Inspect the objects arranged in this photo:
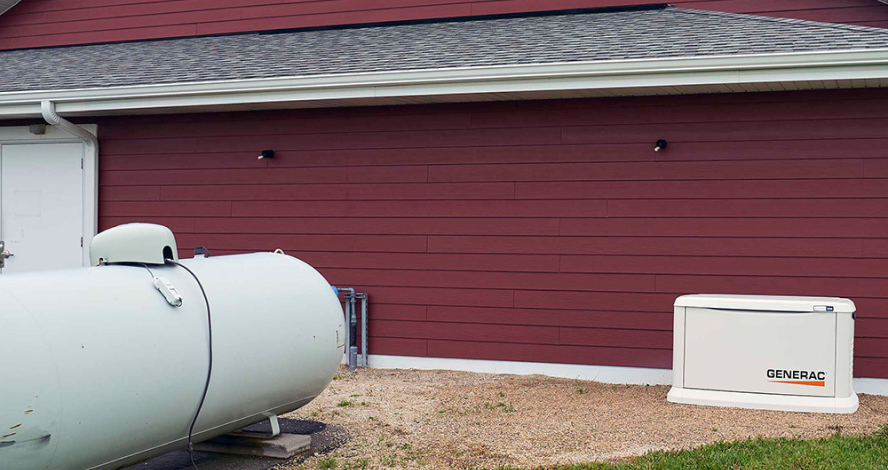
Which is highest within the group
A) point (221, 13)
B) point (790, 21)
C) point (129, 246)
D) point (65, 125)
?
point (221, 13)

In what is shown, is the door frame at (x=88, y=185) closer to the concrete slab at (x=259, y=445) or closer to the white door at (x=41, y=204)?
the white door at (x=41, y=204)

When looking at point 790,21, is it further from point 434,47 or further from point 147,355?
point 147,355

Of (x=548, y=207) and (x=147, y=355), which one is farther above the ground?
(x=548, y=207)

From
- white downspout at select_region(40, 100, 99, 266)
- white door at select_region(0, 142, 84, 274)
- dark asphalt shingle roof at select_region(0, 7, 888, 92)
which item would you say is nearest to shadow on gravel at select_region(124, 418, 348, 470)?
dark asphalt shingle roof at select_region(0, 7, 888, 92)

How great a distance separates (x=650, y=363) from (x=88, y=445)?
4.54 m

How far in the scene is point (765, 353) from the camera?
20.4 feet

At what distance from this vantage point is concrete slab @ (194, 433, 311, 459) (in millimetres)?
5008

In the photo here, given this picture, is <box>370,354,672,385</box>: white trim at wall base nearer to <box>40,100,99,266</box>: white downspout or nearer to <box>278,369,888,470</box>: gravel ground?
<box>278,369,888,470</box>: gravel ground

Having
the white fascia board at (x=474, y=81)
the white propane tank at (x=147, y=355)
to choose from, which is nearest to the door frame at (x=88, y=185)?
the white fascia board at (x=474, y=81)

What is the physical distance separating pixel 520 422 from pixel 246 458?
5.61 feet

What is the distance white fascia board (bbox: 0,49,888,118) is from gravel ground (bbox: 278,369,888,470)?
2192 mm

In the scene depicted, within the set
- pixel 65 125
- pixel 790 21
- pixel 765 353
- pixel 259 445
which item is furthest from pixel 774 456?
pixel 65 125

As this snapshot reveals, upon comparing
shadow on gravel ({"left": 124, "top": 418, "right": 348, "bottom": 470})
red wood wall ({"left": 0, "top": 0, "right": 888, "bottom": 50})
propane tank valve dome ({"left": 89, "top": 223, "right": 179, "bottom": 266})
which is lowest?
shadow on gravel ({"left": 124, "top": 418, "right": 348, "bottom": 470})

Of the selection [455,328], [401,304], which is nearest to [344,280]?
[401,304]
